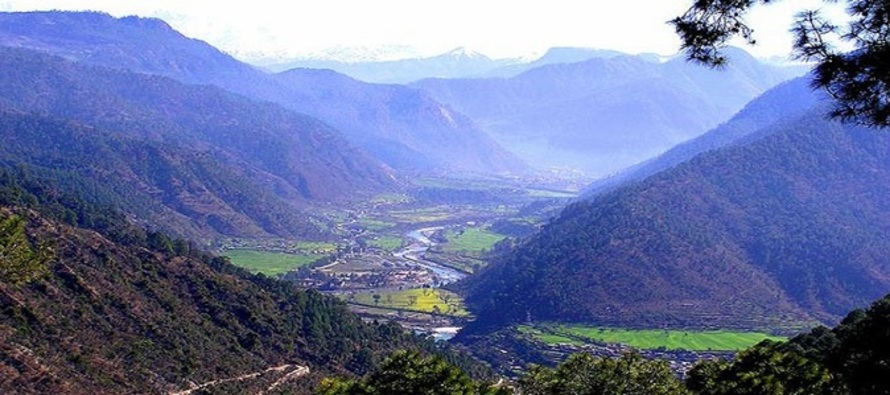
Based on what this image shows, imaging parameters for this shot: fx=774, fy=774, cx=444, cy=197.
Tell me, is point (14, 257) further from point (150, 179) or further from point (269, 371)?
point (150, 179)

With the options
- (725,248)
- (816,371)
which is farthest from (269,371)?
(725,248)

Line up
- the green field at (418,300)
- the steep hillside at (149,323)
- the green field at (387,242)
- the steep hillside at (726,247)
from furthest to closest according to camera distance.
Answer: the green field at (387,242)
the green field at (418,300)
the steep hillside at (726,247)
the steep hillside at (149,323)

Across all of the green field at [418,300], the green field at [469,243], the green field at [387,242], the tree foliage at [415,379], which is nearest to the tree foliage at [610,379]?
the tree foliage at [415,379]

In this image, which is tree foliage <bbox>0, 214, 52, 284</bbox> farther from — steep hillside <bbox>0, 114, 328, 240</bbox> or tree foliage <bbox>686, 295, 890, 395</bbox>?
steep hillside <bbox>0, 114, 328, 240</bbox>

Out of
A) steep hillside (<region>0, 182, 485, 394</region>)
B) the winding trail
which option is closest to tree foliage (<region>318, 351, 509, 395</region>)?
steep hillside (<region>0, 182, 485, 394</region>)

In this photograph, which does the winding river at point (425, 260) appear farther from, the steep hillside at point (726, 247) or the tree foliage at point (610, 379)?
the tree foliage at point (610, 379)

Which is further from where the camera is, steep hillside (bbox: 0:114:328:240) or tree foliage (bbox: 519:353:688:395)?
steep hillside (bbox: 0:114:328:240)

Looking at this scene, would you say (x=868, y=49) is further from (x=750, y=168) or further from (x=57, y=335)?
(x=750, y=168)
